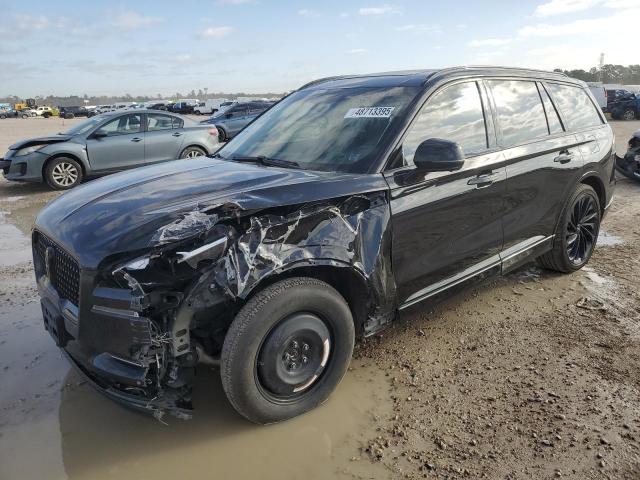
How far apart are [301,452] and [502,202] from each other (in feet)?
7.67

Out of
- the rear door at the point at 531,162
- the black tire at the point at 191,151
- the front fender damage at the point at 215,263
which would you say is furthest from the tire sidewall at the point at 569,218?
the black tire at the point at 191,151

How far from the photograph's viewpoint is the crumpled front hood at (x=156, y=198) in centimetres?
251

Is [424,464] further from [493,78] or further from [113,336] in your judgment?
[493,78]

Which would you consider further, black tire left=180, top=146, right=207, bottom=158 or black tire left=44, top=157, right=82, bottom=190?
black tire left=180, top=146, right=207, bottom=158

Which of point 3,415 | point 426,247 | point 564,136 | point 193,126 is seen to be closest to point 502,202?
point 426,247

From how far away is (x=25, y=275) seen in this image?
17.6 ft

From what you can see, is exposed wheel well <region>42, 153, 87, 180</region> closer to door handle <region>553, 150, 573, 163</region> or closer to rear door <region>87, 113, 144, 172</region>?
rear door <region>87, 113, 144, 172</region>

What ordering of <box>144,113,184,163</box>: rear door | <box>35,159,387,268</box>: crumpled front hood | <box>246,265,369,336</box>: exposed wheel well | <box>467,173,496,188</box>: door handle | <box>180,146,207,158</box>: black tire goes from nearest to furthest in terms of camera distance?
<box>35,159,387,268</box>: crumpled front hood < <box>246,265,369,336</box>: exposed wheel well < <box>467,173,496,188</box>: door handle < <box>144,113,184,163</box>: rear door < <box>180,146,207,158</box>: black tire

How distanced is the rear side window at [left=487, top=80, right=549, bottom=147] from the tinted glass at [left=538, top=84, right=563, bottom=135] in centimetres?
8

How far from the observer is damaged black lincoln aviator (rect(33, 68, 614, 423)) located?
2469mm

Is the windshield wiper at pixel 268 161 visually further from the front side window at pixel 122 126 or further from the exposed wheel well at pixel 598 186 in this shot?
the front side window at pixel 122 126

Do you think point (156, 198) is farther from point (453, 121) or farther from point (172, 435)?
point (453, 121)

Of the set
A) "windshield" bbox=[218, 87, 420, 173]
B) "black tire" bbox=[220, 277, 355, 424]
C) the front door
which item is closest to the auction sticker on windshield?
"windshield" bbox=[218, 87, 420, 173]

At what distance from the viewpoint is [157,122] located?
11086 millimetres
